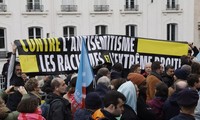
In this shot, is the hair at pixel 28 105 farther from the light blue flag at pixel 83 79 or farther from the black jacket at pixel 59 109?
the light blue flag at pixel 83 79

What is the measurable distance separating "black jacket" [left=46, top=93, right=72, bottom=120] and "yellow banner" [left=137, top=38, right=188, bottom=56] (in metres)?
4.43

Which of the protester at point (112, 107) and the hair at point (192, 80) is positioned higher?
the hair at point (192, 80)

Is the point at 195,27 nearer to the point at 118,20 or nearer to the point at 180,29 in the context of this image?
the point at 180,29

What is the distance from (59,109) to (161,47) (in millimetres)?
5076

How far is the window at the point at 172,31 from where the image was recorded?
28.7m

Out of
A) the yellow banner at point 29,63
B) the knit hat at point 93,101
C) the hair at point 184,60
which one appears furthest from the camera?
the hair at point 184,60

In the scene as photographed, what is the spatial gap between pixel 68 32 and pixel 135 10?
4.97 meters

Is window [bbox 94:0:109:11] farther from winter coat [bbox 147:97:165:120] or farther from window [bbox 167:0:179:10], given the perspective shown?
winter coat [bbox 147:97:165:120]

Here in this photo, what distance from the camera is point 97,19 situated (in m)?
26.7

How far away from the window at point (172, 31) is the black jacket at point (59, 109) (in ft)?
75.8

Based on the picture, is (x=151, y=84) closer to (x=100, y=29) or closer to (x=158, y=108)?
(x=158, y=108)

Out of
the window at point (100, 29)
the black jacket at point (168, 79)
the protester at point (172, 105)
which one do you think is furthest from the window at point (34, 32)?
the protester at point (172, 105)

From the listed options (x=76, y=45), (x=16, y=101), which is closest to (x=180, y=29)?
(x=76, y=45)

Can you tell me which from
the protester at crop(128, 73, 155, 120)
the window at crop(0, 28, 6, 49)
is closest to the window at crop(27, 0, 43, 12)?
the window at crop(0, 28, 6, 49)
